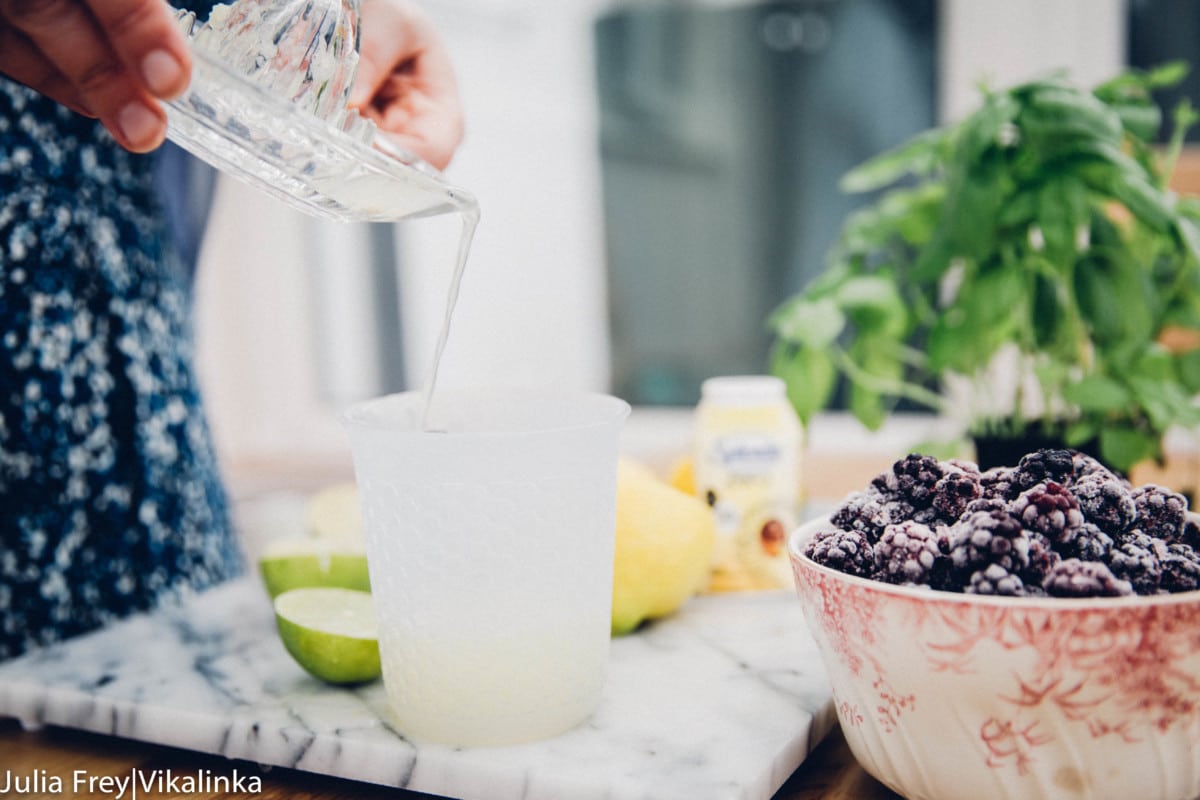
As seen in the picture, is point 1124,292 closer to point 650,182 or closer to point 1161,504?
point 1161,504

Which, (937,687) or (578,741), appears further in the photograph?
(578,741)

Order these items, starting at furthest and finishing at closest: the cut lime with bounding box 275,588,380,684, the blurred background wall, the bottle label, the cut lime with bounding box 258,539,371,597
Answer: the blurred background wall
the bottle label
the cut lime with bounding box 258,539,371,597
the cut lime with bounding box 275,588,380,684

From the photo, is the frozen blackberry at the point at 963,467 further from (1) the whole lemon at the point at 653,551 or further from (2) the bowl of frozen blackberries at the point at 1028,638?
(1) the whole lemon at the point at 653,551

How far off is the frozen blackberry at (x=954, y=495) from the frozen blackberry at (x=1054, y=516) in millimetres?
43

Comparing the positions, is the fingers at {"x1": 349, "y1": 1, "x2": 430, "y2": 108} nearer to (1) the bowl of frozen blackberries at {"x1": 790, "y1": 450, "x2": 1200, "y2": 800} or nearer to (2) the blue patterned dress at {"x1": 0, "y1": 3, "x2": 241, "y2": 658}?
(2) the blue patterned dress at {"x1": 0, "y1": 3, "x2": 241, "y2": 658}

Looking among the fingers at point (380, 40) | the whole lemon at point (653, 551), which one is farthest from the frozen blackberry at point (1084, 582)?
the fingers at point (380, 40)

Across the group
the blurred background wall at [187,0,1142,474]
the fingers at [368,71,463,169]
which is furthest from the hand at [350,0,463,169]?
the blurred background wall at [187,0,1142,474]

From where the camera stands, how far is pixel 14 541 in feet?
2.60

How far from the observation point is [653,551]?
735mm

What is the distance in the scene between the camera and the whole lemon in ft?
2.39

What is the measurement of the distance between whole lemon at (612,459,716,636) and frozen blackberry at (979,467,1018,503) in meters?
0.27

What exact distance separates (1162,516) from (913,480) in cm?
12

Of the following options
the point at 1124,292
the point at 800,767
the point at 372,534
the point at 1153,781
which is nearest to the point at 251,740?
the point at 372,534

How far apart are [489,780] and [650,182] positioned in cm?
190
